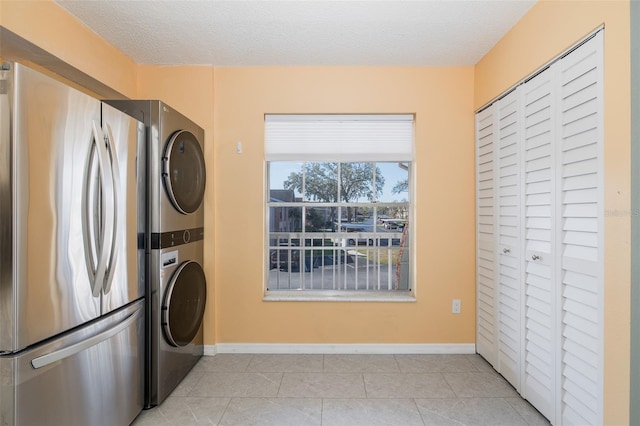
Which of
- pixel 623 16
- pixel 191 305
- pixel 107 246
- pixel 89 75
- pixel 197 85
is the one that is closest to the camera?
pixel 623 16

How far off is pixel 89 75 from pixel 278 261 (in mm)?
1979

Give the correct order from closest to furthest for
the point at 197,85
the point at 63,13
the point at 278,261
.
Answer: the point at 63,13 < the point at 197,85 < the point at 278,261

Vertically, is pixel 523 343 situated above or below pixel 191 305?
below

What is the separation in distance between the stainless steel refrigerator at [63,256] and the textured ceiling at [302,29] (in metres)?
0.85

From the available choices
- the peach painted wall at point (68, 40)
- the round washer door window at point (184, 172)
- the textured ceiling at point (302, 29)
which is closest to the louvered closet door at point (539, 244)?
the textured ceiling at point (302, 29)

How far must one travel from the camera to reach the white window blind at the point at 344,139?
9.40ft

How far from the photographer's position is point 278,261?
299 cm

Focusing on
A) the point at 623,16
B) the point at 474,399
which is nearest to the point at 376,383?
the point at 474,399

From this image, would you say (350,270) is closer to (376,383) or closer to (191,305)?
(376,383)

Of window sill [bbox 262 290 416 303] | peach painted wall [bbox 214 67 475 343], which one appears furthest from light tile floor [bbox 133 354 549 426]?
window sill [bbox 262 290 416 303]

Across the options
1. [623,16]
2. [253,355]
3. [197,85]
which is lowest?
[253,355]

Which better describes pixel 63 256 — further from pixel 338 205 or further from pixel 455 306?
pixel 455 306

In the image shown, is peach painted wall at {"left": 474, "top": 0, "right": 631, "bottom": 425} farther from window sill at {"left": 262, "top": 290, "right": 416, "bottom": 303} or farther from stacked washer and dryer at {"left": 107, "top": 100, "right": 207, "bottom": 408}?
stacked washer and dryer at {"left": 107, "top": 100, "right": 207, "bottom": 408}

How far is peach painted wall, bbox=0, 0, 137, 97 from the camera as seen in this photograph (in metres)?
1.74
